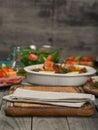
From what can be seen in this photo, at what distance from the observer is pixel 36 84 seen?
5.20 feet

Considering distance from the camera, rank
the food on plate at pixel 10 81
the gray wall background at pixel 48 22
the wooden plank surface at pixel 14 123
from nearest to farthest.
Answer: the wooden plank surface at pixel 14 123 < the food on plate at pixel 10 81 < the gray wall background at pixel 48 22

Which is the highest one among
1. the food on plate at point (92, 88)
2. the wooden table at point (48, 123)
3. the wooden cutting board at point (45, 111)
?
the wooden cutting board at point (45, 111)

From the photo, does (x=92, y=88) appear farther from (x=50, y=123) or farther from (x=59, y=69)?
(x=50, y=123)

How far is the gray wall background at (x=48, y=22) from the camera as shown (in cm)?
360

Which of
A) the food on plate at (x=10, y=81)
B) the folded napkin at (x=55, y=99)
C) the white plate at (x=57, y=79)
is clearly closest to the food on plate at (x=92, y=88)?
the white plate at (x=57, y=79)

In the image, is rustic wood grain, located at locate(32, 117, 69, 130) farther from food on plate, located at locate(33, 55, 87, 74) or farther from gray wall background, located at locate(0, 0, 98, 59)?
gray wall background, located at locate(0, 0, 98, 59)

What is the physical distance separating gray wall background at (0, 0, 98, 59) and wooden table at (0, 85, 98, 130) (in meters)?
2.55

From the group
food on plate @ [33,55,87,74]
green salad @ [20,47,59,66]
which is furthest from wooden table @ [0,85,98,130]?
green salad @ [20,47,59,66]

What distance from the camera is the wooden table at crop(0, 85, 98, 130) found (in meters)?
0.98

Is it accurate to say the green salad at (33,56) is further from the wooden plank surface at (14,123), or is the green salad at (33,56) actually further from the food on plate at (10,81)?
the wooden plank surface at (14,123)

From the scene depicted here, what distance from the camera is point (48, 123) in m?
1.02

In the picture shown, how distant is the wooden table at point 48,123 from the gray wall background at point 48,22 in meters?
2.55

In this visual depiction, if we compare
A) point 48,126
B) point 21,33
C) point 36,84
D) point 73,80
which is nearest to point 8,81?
point 36,84

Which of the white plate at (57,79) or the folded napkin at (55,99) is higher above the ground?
the folded napkin at (55,99)
